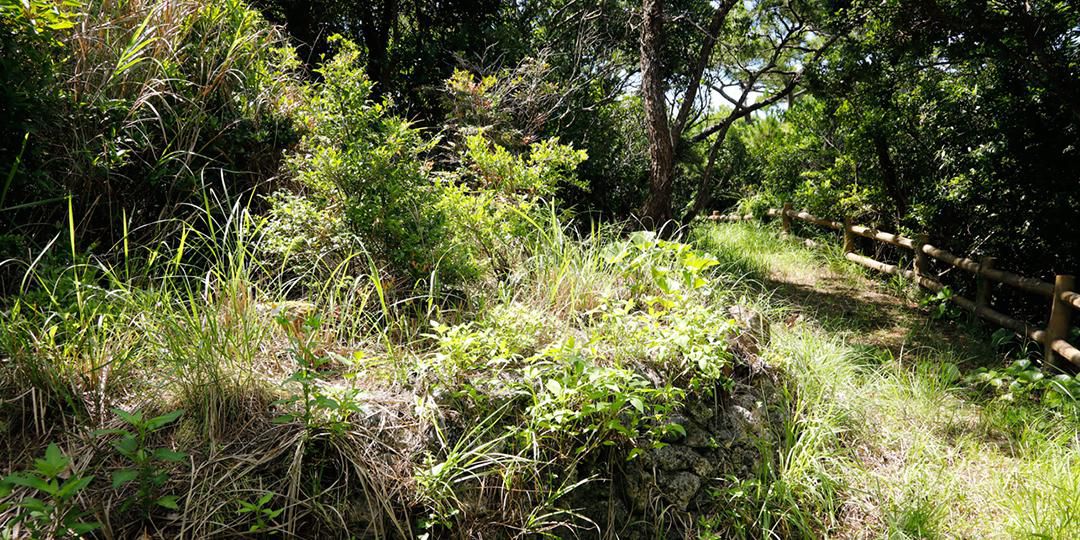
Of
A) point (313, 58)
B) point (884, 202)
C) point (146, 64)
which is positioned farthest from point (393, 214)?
point (884, 202)

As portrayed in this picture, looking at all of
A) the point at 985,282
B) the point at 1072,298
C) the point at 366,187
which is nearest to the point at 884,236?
the point at 985,282

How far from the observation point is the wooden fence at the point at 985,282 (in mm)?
4578

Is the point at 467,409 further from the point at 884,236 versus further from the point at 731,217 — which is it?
the point at 731,217

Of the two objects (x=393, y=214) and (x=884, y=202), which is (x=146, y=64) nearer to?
(x=393, y=214)

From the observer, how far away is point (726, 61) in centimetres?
1127

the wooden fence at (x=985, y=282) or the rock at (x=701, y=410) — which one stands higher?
the wooden fence at (x=985, y=282)

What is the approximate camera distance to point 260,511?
188 cm

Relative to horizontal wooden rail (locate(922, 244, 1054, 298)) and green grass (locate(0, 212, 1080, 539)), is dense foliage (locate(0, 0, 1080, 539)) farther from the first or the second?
horizontal wooden rail (locate(922, 244, 1054, 298))

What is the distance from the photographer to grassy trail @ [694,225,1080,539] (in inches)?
106

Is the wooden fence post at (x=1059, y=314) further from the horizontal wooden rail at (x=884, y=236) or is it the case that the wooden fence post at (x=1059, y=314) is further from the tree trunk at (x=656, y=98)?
the tree trunk at (x=656, y=98)

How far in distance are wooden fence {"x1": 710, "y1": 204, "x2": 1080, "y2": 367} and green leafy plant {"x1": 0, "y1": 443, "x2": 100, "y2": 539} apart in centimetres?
579

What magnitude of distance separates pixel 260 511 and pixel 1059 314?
5.68 meters

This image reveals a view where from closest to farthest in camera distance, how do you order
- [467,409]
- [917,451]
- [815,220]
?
[467,409] → [917,451] → [815,220]

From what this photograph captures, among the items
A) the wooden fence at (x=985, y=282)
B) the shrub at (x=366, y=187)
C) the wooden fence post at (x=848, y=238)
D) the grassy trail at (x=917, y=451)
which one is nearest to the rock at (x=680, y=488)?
the grassy trail at (x=917, y=451)
